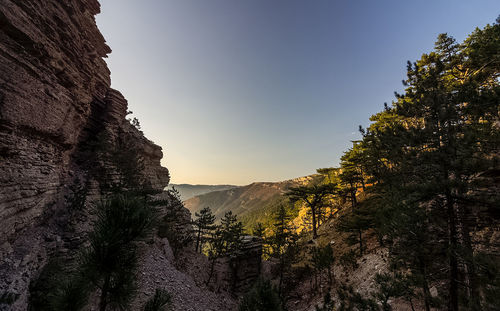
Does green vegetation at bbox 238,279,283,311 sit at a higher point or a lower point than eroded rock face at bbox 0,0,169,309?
lower

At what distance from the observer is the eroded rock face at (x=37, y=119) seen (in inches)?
384

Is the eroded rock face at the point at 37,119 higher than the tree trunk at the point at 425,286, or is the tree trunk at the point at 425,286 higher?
the eroded rock face at the point at 37,119

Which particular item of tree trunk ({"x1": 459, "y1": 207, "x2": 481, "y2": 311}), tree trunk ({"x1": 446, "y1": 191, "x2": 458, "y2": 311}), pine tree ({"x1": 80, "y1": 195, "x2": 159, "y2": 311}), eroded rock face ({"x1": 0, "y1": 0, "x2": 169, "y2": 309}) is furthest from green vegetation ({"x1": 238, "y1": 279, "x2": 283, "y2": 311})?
eroded rock face ({"x1": 0, "y1": 0, "x2": 169, "y2": 309})

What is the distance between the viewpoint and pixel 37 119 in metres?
11.9

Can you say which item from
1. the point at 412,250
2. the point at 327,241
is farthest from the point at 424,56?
the point at 327,241

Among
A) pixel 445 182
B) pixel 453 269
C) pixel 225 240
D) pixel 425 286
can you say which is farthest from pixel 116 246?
pixel 225 240

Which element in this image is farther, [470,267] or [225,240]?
[225,240]

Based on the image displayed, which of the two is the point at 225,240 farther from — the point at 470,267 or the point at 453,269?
the point at 470,267

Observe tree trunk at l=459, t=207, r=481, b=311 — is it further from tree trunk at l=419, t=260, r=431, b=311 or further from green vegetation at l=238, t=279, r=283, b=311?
green vegetation at l=238, t=279, r=283, b=311

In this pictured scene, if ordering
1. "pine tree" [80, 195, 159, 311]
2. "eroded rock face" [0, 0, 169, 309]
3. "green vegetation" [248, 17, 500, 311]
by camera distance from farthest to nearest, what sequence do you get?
"eroded rock face" [0, 0, 169, 309] < "green vegetation" [248, 17, 500, 311] < "pine tree" [80, 195, 159, 311]

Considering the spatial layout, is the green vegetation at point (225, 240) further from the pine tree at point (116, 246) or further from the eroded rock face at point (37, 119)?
the pine tree at point (116, 246)

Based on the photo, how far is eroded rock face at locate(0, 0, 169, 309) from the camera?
9742 millimetres

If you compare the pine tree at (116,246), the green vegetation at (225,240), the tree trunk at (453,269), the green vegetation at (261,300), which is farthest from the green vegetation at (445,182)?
the green vegetation at (225,240)

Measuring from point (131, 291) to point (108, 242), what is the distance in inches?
66.4
